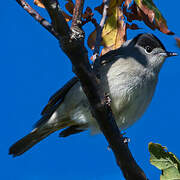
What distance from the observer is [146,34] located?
187 inches

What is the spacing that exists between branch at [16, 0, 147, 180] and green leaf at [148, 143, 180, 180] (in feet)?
2.10

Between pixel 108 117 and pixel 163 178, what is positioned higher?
pixel 108 117

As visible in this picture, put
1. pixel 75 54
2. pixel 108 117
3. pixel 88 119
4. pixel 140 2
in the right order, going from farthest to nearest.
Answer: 1. pixel 88 119
2. pixel 108 117
3. pixel 140 2
4. pixel 75 54

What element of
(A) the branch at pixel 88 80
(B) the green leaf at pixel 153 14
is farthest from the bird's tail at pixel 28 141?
(B) the green leaf at pixel 153 14

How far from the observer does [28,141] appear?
457 cm

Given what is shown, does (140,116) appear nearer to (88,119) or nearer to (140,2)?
(88,119)

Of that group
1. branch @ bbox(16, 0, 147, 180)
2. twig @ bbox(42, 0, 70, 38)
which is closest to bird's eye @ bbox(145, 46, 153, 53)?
branch @ bbox(16, 0, 147, 180)

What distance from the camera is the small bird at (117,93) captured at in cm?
380

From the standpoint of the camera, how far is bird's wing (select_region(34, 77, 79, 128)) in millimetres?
4295

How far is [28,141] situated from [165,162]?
289cm

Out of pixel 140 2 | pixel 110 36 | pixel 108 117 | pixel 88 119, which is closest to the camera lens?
pixel 140 2

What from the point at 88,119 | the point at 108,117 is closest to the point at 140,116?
the point at 88,119

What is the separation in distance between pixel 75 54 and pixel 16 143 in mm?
2613

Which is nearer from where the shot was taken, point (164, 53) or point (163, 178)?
point (163, 178)
